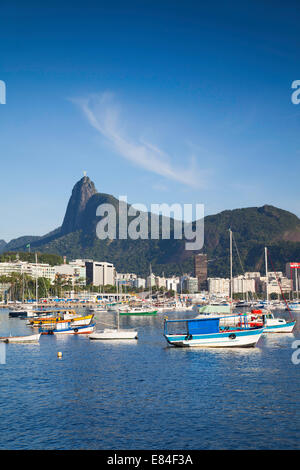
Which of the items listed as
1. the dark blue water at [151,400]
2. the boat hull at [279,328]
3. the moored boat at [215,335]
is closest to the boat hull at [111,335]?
the dark blue water at [151,400]

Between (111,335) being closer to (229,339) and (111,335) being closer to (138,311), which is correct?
(229,339)

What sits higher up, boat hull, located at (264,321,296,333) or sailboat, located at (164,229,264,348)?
sailboat, located at (164,229,264,348)

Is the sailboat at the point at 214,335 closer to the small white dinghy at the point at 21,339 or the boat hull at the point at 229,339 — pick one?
the boat hull at the point at 229,339

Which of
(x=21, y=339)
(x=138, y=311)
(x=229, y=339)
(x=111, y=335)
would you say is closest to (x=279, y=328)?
(x=229, y=339)

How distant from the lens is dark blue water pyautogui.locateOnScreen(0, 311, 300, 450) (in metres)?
29.1

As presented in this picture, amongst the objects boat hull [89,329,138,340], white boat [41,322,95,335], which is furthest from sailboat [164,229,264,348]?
white boat [41,322,95,335]

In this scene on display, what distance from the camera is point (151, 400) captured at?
38188mm

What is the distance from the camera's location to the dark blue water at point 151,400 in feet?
95.5

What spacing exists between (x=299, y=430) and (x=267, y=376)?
16974mm

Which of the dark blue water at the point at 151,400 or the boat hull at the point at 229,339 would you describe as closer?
the dark blue water at the point at 151,400

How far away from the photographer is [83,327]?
Answer: 89062 millimetres

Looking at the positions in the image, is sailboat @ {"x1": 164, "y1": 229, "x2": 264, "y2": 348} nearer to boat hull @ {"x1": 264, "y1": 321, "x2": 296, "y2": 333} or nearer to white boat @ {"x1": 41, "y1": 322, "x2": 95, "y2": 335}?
boat hull @ {"x1": 264, "y1": 321, "x2": 296, "y2": 333}

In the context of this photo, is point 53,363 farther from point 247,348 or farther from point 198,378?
point 247,348
